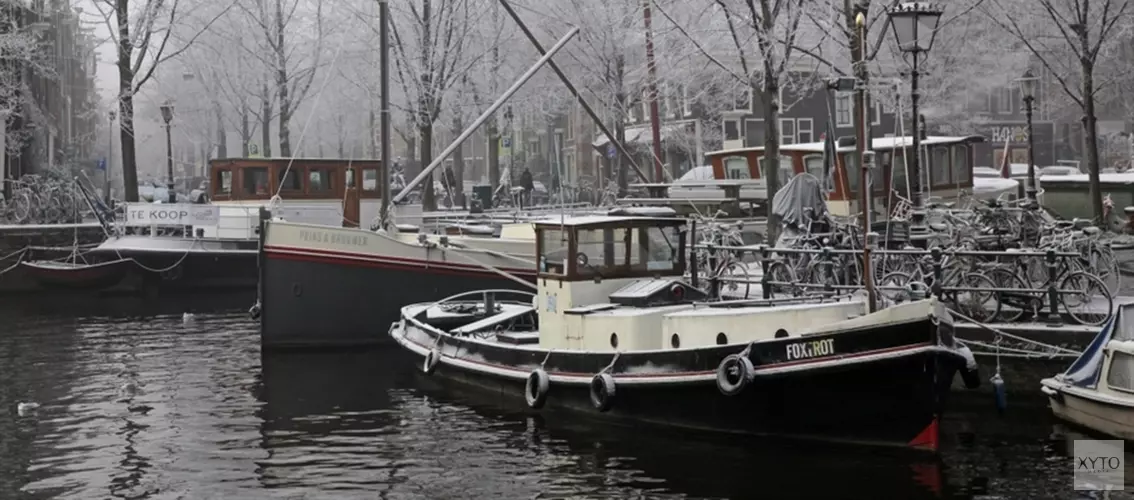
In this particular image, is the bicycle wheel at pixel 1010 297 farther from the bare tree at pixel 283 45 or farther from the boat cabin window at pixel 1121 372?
the bare tree at pixel 283 45

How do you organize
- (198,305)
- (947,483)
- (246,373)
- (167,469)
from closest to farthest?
(947,483)
(167,469)
(246,373)
(198,305)

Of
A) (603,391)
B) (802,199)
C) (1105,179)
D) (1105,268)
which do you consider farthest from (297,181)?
(1105,268)

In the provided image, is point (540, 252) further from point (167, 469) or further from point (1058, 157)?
point (1058, 157)

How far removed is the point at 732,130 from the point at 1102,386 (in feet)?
135

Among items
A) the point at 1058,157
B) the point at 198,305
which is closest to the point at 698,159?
the point at 1058,157

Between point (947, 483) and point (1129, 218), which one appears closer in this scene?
point (947, 483)

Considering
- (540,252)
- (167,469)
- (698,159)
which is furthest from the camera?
(698,159)

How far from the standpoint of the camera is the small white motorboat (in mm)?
15977

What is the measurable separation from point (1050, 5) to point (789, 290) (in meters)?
12.9

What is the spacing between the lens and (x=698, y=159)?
5534 cm

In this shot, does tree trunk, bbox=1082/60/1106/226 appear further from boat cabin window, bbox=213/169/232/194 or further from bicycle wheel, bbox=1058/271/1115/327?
boat cabin window, bbox=213/169/232/194

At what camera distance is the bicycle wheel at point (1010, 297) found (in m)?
18.6

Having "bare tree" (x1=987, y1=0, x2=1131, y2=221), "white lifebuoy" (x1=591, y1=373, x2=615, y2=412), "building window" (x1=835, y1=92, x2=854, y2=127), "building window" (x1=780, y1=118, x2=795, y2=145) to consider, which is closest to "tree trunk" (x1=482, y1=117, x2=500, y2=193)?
"building window" (x1=780, y1=118, x2=795, y2=145)

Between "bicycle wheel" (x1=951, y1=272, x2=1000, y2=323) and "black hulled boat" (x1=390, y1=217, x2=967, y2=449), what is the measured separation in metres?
2.28
